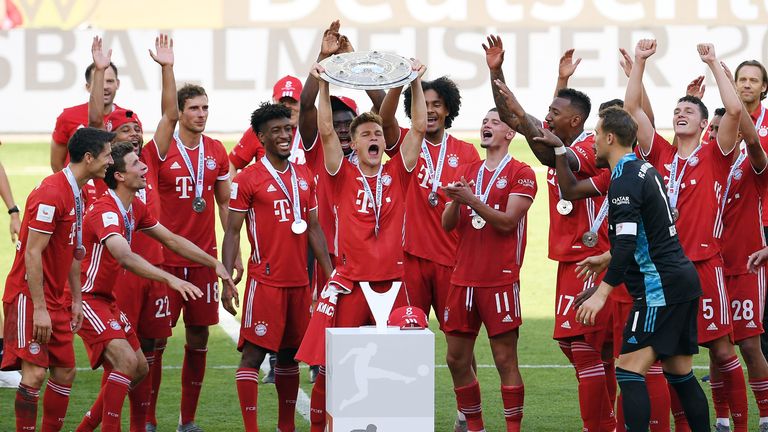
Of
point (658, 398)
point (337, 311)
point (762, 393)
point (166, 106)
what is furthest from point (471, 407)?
point (166, 106)

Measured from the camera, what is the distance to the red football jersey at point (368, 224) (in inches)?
306

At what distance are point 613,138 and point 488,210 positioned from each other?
105 centimetres

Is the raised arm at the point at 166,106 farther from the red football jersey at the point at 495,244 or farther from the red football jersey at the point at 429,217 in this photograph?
the red football jersey at the point at 495,244

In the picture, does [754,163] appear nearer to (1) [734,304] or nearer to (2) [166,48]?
(1) [734,304]

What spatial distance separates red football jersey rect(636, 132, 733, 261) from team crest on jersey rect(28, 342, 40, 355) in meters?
4.16

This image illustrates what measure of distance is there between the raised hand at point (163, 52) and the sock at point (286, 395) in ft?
7.91

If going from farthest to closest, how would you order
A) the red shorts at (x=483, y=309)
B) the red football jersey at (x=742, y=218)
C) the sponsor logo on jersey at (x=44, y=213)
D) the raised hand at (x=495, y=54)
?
the red football jersey at (x=742, y=218) → the raised hand at (x=495, y=54) → the red shorts at (x=483, y=309) → the sponsor logo on jersey at (x=44, y=213)

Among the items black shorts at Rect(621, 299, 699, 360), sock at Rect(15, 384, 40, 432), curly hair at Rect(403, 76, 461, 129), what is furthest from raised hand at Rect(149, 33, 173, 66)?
black shorts at Rect(621, 299, 699, 360)

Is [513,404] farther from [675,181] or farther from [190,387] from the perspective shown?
[190,387]

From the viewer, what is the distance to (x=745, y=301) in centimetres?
852

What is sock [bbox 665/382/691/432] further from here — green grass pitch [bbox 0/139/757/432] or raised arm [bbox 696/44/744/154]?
raised arm [bbox 696/44/744/154]

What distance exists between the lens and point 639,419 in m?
7.03

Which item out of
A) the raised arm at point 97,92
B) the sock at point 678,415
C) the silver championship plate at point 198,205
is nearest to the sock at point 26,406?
the silver championship plate at point 198,205

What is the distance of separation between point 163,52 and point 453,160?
2.30m
